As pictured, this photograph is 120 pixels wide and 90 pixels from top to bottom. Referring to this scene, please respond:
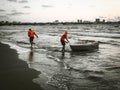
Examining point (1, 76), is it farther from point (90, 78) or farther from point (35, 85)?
point (90, 78)

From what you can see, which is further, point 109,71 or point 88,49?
point 88,49

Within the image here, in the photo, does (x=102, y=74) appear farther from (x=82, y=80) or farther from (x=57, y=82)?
(x=57, y=82)

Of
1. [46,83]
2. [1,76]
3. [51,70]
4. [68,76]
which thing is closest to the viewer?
[46,83]

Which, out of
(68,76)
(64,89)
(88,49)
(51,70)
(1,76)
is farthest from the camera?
(88,49)

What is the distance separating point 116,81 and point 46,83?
340 centimetres

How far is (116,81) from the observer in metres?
9.27

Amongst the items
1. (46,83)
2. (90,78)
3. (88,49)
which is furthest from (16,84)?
(88,49)

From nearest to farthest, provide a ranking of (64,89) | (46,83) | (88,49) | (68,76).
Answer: (64,89)
(46,83)
(68,76)
(88,49)

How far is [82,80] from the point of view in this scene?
30.8 feet

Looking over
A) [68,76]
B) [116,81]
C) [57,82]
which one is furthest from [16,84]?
[116,81]

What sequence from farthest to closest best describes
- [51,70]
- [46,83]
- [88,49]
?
1. [88,49]
2. [51,70]
3. [46,83]

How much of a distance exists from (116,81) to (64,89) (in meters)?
2.86

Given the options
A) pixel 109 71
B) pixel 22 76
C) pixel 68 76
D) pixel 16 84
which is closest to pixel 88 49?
pixel 109 71

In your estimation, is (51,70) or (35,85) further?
(51,70)
